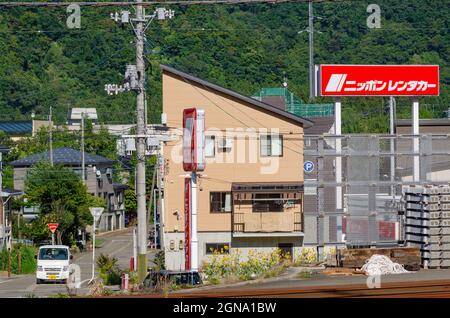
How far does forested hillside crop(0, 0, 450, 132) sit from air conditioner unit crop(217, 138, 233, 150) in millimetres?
58715

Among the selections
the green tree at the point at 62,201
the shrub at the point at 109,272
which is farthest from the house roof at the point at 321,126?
the shrub at the point at 109,272

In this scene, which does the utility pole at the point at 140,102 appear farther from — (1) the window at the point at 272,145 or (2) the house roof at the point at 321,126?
(2) the house roof at the point at 321,126

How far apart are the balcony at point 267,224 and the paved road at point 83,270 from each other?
6.28 m

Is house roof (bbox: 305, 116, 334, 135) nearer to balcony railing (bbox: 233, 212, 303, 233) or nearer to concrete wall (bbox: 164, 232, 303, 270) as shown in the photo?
balcony railing (bbox: 233, 212, 303, 233)

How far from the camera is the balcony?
140 feet

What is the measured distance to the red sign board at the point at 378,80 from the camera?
4016 cm

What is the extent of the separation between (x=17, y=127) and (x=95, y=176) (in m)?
32.6

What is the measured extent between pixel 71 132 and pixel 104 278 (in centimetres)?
6478

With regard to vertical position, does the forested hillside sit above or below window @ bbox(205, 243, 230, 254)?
above

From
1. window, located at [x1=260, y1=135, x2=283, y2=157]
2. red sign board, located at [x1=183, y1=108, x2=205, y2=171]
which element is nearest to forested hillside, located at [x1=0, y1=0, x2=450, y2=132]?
window, located at [x1=260, y1=135, x2=283, y2=157]

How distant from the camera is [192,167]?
27484 mm

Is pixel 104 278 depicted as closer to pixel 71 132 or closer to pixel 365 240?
pixel 365 240

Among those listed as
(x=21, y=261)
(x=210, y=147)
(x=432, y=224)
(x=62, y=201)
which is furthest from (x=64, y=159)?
(x=432, y=224)
